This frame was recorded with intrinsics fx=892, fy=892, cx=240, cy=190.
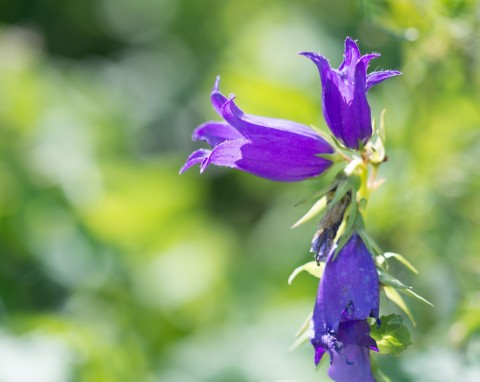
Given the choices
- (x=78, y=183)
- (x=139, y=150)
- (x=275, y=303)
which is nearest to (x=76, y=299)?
(x=78, y=183)

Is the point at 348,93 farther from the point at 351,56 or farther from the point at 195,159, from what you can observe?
the point at 195,159

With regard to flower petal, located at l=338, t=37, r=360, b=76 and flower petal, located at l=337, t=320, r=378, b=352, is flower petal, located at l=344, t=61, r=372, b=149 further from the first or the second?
flower petal, located at l=337, t=320, r=378, b=352

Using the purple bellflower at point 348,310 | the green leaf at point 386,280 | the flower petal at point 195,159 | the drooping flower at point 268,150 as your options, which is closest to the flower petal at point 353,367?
the purple bellflower at point 348,310

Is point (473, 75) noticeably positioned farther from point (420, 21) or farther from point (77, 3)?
point (77, 3)

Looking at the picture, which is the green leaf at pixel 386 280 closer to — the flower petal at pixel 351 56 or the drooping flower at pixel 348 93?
the drooping flower at pixel 348 93

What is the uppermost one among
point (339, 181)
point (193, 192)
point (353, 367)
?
point (193, 192)

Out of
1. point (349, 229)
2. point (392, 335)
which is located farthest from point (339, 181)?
point (392, 335)

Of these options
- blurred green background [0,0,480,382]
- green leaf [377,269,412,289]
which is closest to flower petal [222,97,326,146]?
green leaf [377,269,412,289]
